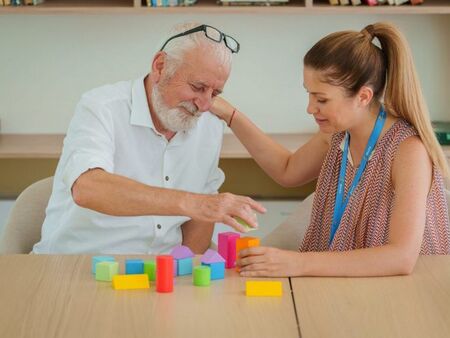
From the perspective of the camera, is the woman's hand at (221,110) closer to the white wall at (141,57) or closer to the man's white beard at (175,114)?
the man's white beard at (175,114)

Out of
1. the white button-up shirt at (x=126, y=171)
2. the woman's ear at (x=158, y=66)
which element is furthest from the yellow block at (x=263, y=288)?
the woman's ear at (x=158, y=66)

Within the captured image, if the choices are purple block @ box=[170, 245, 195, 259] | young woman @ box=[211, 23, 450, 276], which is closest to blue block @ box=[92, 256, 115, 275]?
purple block @ box=[170, 245, 195, 259]

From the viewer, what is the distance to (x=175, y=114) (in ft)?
9.36

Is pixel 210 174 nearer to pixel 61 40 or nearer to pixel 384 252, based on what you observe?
pixel 384 252

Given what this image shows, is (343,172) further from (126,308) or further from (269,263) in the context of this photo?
(126,308)

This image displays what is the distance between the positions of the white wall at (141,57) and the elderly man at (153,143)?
1365 mm

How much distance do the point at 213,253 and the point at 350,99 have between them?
0.62 m

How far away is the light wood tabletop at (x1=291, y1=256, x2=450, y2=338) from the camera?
200cm

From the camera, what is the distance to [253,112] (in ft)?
14.6

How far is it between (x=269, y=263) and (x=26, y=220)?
1026 millimetres

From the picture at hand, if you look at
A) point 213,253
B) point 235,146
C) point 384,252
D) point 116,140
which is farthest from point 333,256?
point 235,146

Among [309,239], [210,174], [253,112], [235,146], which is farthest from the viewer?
[253,112]

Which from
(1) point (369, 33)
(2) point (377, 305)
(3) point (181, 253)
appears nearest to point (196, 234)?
(3) point (181, 253)

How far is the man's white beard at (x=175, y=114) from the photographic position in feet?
9.34
